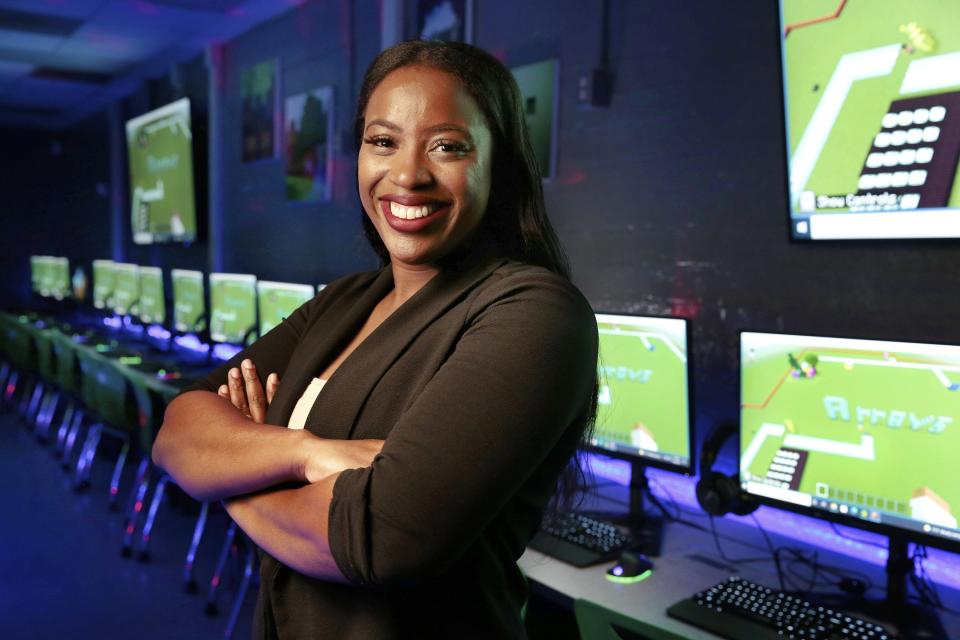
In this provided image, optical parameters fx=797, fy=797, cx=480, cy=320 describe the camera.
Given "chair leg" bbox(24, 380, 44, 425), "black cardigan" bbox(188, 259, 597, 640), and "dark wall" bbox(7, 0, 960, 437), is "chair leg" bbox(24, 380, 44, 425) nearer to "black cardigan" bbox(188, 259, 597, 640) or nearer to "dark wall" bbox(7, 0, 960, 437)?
"dark wall" bbox(7, 0, 960, 437)

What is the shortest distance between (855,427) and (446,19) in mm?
2343

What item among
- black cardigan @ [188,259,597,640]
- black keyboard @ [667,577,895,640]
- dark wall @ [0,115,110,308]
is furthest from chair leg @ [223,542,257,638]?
dark wall @ [0,115,110,308]

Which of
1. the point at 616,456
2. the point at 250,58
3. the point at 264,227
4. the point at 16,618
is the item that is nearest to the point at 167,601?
the point at 16,618

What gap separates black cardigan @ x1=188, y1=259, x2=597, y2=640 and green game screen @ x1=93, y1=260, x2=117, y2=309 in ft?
19.6

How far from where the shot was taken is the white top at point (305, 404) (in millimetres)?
1046

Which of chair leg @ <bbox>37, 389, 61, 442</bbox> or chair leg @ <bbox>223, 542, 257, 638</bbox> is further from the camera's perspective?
chair leg @ <bbox>37, 389, 61, 442</bbox>

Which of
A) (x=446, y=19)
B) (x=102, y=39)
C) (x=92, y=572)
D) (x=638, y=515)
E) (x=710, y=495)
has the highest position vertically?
(x=102, y=39)

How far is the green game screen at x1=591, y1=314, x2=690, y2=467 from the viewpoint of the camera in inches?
76.8

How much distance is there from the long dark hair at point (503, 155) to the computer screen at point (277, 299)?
2.77 meters

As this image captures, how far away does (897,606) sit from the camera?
157cm

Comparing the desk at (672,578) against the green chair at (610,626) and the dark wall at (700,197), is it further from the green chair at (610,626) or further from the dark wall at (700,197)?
the dark wall at (700,197)

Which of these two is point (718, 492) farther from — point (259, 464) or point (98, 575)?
point (98, 575)

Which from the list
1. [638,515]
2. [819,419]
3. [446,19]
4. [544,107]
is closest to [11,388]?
[446,19]

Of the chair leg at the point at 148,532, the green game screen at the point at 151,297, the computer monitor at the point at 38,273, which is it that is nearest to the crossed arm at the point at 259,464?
the chair leg at the point at 148,532
